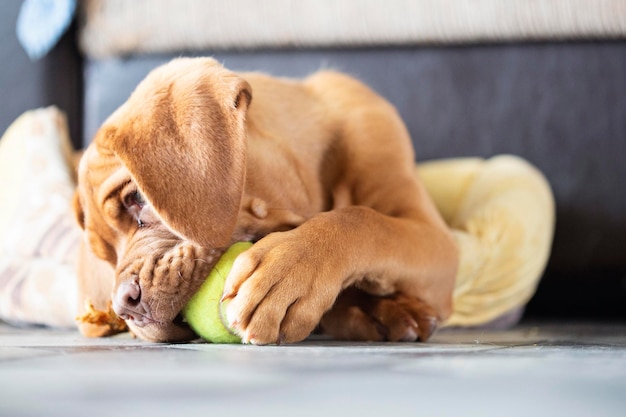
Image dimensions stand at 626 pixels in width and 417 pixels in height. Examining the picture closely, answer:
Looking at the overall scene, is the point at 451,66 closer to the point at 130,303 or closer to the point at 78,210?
the point at 78,210

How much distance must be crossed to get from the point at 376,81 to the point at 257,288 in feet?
6.50

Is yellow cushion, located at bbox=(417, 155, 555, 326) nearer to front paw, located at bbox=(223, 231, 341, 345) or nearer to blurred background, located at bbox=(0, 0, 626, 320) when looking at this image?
blurred background, located at bbox=(0, 0, 626, 320)

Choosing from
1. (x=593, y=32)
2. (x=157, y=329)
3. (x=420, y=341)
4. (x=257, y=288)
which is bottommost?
(x=420, y=341)

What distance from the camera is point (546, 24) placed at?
2.96 meters

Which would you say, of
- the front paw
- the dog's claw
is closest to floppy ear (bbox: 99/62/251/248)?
the front paw

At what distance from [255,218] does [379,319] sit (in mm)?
330

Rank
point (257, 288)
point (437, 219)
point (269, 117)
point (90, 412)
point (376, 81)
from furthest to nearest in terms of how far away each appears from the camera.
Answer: point (376, 81), point (437, 219), point (269, 117), point (257, 288), point (90, 412)

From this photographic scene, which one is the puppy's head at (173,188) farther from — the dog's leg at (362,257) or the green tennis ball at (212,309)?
the dog's leg at (362,257)

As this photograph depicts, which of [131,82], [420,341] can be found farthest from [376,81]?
[420,341]

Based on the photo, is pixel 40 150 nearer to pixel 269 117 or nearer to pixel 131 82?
pixel 131 82

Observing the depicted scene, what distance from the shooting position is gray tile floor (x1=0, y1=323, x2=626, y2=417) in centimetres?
75

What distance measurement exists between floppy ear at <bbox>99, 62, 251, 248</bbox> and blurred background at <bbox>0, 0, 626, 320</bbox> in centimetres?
164

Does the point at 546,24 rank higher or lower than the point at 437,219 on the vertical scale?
higher

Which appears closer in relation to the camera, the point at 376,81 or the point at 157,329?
the point at 157,329
